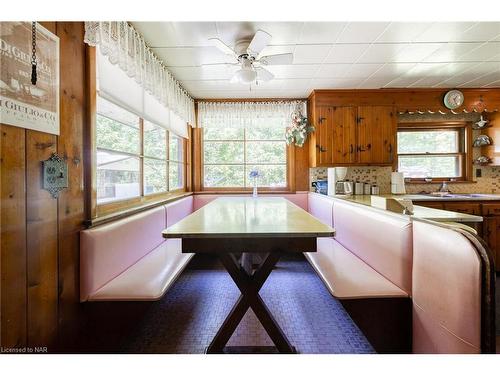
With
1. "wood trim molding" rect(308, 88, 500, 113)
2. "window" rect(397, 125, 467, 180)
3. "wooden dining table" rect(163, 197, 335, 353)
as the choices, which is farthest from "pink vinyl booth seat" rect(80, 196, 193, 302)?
"window" rect(397, 125, 467, 180)

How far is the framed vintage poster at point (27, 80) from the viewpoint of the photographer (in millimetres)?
1056

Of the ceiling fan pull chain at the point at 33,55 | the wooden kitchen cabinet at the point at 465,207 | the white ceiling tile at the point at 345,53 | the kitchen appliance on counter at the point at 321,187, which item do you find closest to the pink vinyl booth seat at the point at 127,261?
the ceiling fan pull chain at the point at 33,55

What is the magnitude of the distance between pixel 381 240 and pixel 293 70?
227cm

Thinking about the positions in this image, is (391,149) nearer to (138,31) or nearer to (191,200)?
(191,200)

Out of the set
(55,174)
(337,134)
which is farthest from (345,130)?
(55,174)

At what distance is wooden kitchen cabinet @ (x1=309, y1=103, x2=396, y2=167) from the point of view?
12.0 feet

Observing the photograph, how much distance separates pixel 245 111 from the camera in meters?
3.99

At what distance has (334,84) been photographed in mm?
3479

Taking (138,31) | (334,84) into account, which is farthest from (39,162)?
(334,84)

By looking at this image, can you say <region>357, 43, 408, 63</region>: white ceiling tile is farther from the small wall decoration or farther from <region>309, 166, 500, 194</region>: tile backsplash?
the small wall decoration

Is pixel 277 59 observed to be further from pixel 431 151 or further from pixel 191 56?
pixel 431 151

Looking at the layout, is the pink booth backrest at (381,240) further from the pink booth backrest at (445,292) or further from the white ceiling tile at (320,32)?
the white ceiling tile at (320,32)

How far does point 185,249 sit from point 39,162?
878mm

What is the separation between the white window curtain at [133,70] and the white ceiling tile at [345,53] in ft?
6.17
